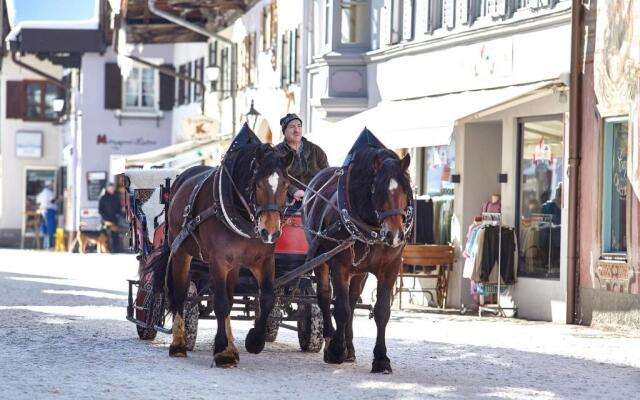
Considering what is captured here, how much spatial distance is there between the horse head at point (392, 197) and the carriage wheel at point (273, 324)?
7.01 feet

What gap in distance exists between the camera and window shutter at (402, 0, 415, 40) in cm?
2617

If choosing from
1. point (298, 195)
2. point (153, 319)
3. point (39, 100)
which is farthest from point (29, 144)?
point (298, 195)

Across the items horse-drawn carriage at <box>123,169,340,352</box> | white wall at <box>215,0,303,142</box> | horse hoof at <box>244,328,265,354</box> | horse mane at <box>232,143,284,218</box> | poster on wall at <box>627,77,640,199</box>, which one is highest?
white wall at <box>215,0,303,142</box>

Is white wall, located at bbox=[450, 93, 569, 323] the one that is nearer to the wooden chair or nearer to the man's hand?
Answer: the wooden chair

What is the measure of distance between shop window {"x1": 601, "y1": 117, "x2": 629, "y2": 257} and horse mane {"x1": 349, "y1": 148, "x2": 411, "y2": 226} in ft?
23.4

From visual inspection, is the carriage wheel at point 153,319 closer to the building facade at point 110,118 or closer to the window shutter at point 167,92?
the window shutter at point 167,92

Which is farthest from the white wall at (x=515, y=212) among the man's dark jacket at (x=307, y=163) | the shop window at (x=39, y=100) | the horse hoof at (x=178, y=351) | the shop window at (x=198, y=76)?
the shop window at (x=39, y=100)

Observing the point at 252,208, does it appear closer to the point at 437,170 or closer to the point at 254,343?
the point at 254,343

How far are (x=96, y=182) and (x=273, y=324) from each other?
40.2m

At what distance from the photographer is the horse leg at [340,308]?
13.3 metres

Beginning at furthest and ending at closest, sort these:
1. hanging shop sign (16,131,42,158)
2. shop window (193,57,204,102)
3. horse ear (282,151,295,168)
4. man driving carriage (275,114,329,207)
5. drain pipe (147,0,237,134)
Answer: hanging shop sign (16,131,42,158) → shop window (193,57,204,102) → drain pipe (147,0,237,134) → man driving carriage (275,114,329,207) → horse ear (282,151,295,168)

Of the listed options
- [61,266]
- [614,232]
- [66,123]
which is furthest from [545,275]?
[66,123]

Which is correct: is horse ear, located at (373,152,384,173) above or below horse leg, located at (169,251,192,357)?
above

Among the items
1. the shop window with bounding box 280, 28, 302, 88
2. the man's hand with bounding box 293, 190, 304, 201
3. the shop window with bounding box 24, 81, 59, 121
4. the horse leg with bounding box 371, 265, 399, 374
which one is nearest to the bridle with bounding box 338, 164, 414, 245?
the horse leg with bounding box 371, 265, 399, 374
